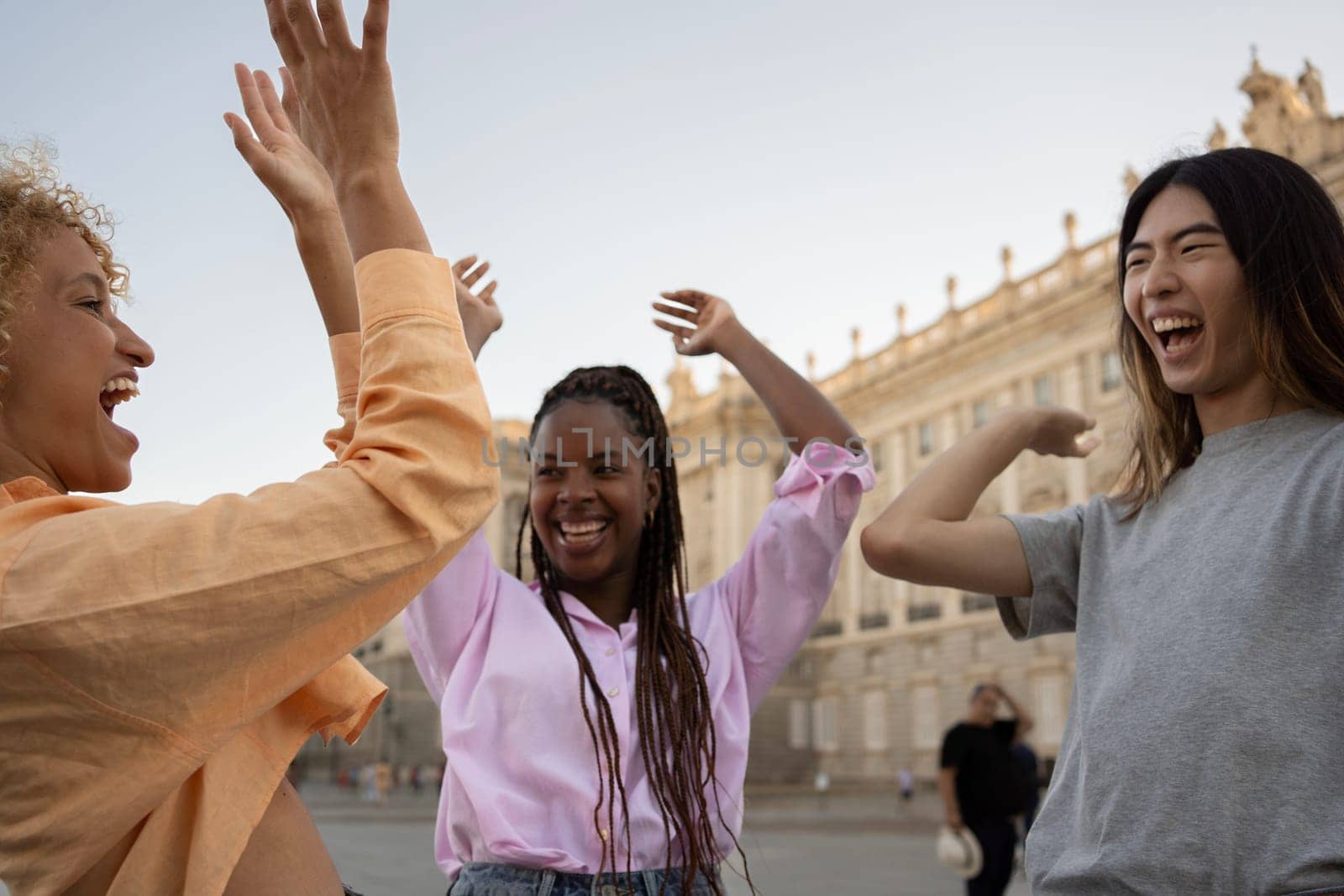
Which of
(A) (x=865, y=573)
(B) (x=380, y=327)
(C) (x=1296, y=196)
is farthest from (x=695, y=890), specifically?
(A) (x=865, y=573)

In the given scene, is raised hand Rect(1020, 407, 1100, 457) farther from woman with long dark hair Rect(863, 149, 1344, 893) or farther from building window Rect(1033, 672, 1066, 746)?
building window Rect(1033, 672, 1066, 746)

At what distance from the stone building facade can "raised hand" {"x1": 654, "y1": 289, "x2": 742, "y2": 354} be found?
2028 cm

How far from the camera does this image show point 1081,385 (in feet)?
89.9

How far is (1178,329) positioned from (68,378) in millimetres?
1556

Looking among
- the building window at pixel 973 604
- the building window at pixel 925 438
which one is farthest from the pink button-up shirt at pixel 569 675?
the building window at pixel 925 438

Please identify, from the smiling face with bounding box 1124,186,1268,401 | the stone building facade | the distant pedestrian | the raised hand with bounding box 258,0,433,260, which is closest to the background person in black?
the smiling face with bounding box 1124,186,1268,401

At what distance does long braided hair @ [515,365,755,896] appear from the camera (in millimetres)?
1994

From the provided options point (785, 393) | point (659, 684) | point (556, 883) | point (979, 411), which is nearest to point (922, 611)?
point (979, 411)

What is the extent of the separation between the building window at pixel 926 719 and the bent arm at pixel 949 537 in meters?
29.7

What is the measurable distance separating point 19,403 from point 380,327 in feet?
1.32

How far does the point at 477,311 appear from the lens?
2.41 metres

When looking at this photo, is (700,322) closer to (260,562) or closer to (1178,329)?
(1178,329)

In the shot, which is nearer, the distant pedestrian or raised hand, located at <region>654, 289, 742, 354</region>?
raised hand, located at <region>654, 289, 742, 354</region>

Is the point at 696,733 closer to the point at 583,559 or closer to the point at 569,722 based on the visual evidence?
the point at 569,722
